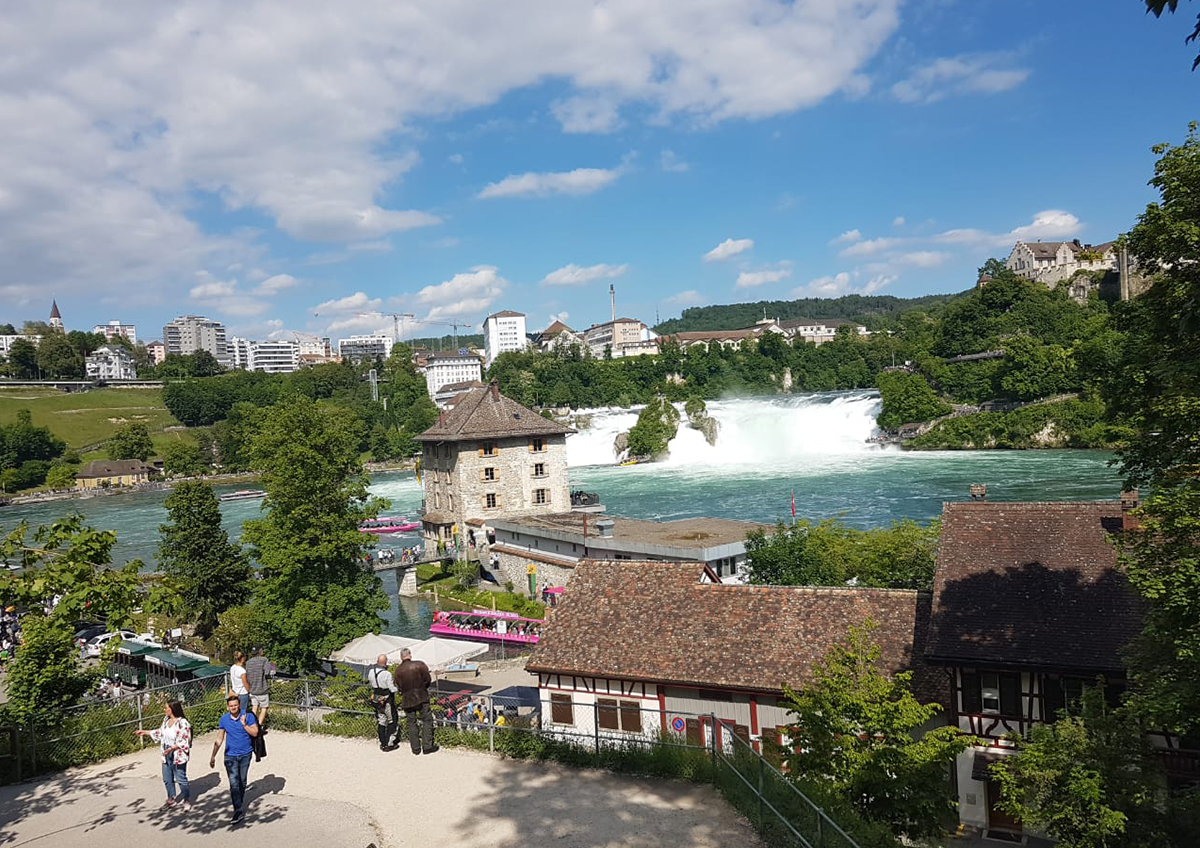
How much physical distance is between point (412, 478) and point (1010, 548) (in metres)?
89.3

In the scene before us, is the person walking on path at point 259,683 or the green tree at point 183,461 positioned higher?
the green tree at point 183,461

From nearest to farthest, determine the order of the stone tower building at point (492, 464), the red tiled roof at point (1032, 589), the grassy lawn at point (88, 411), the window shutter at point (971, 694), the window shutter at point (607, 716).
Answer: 1. the red tiled roof at point (1032, 589)
2. the window shutter at point (971, 694)
3. the window shutter at point (607, 716)
4. the stone tower building at point (492, 464)
5. the grassy lawn at point (88, 411)

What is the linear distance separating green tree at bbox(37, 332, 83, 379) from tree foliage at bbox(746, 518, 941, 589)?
7522 inches

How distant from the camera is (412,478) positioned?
329 feet

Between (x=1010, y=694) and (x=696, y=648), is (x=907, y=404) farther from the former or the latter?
(x=696, y=648)

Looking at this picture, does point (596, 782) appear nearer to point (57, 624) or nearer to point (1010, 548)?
point (57, 624)

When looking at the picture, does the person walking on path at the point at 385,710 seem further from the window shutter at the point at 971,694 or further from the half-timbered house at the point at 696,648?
the window shutter at the point at 971,694

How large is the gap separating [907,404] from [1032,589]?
78168 millimetres

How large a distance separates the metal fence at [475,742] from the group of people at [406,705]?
15cm

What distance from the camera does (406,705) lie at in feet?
34.0

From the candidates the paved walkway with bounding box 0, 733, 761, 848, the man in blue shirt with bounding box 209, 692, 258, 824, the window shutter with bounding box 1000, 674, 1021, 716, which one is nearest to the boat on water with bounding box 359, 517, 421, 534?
the window shutter with bounding box 1000, 674, 1021, 716

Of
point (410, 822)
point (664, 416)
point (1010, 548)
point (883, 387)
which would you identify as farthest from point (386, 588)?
point (883, 387)

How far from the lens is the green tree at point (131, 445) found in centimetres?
12569

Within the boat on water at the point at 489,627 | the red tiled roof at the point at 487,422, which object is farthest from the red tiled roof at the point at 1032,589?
the red tiled roof at the point at 487,422
